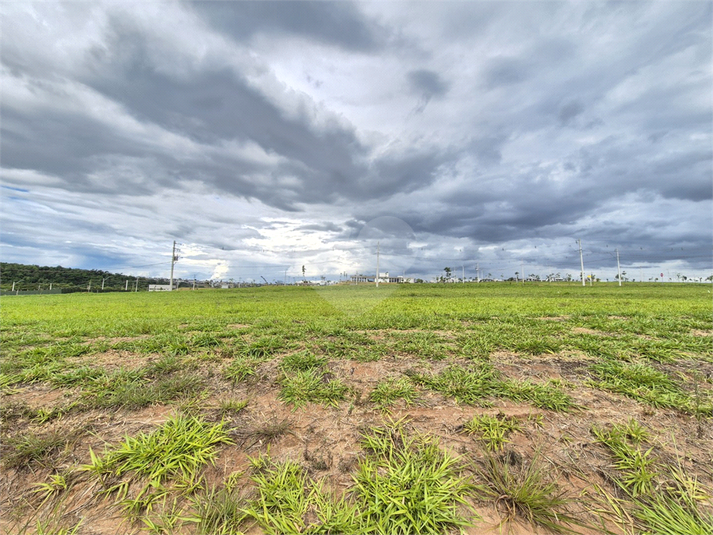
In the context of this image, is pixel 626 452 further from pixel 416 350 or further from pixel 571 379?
pixel 416 350

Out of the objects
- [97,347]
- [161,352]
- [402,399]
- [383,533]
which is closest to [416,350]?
[402,399]

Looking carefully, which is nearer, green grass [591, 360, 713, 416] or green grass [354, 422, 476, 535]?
green grass [354, 422, 476, 535]

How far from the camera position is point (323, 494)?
2082mm

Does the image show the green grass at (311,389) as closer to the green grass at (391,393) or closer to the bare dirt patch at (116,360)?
the green grass at (391,393)

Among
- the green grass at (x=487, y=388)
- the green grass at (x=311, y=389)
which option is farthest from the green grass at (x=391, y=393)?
the green grass at (x=311, y=389)

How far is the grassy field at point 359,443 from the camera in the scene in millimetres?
1936

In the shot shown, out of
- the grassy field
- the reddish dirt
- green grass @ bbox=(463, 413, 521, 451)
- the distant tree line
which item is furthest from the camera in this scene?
the distant tree line

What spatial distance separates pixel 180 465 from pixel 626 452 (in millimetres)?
3612

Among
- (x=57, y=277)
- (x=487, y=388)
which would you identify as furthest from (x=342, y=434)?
(x=57, y=277)

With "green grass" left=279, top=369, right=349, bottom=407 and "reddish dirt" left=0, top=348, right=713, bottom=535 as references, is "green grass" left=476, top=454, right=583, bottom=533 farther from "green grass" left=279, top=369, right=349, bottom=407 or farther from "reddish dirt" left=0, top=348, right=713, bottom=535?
"green grass" left=279, top=369, right=349, bottom=407

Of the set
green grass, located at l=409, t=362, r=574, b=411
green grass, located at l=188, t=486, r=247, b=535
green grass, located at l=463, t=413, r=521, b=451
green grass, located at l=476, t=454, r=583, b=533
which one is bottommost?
green grass, located at l=188, t=486, r=247, b=535

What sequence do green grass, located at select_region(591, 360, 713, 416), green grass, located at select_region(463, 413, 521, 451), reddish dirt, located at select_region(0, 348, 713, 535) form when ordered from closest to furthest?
1. reddish dirt, located at select_region(0, 348, 713, 535)
2. green grass, located at select_region(463, 413, 521, 451)
3. green grass, located at select_region(591, 360, 713, 416)

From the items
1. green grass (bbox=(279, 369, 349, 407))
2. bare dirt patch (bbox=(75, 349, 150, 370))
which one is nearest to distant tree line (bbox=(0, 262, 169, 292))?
bare dirt patch (bbox=(75, 349, 150, 370))

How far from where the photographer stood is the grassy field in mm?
1936
